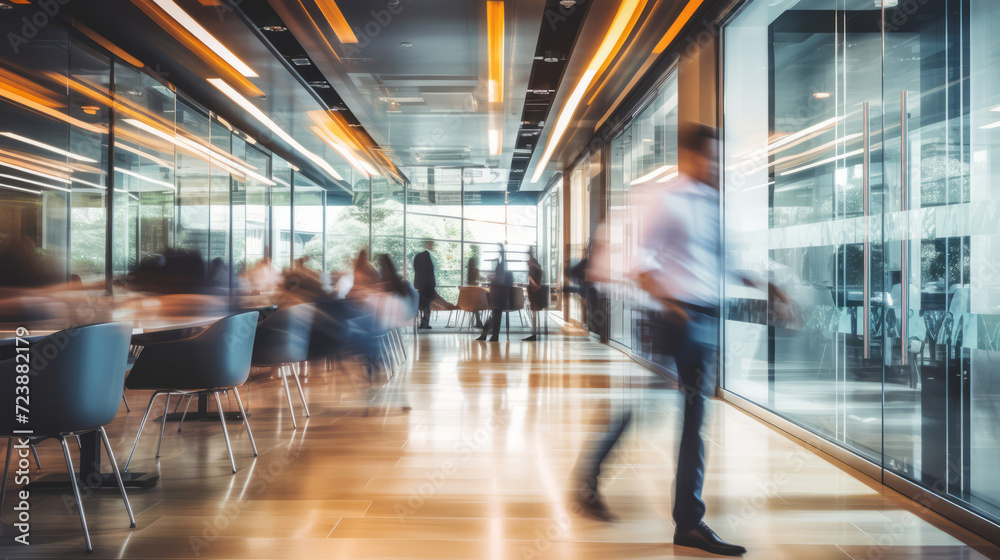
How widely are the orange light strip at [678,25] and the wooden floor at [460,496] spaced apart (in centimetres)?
331

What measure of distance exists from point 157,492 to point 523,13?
4.33 m

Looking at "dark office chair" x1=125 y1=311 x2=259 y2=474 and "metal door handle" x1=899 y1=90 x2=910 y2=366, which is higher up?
"metal door handle" x1=899 y1=90 x2=910 y2=366

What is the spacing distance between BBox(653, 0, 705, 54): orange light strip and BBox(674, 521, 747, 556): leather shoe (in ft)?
13.4

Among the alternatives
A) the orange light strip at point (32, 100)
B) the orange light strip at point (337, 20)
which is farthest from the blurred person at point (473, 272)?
the orange light strip at point (32, 100)

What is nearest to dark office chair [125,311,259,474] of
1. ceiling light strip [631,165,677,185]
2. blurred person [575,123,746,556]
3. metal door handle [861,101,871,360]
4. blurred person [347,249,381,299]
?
blurred person [575,123,746,556]

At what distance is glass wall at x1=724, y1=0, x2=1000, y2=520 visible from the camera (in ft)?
7.75

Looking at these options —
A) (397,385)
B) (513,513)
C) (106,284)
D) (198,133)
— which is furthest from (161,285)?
(513,513)

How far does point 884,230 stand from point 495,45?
3.95 meters

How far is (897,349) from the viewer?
280 centimetres

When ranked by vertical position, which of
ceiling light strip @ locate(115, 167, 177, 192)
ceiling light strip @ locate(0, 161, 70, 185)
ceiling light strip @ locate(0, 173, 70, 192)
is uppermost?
ceiling light strip @ locate(115, 167, 177, 192)

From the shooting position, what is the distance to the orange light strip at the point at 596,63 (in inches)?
186

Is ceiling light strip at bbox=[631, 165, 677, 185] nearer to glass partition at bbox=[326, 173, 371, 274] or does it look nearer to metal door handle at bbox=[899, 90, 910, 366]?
metal door handle at bbox=[899, 90, 910, 366]

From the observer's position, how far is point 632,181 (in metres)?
7.25

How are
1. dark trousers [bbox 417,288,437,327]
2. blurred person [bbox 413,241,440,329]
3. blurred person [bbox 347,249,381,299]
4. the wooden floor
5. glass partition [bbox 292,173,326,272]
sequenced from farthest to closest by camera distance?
glass partition [bbox 292,173,326,272] < dark trousers [bbox 417,288,437,327] < blurred person [bbox 413,241,440,329] < blurred person [bbox 347,249,381,299] < the wooden floor
